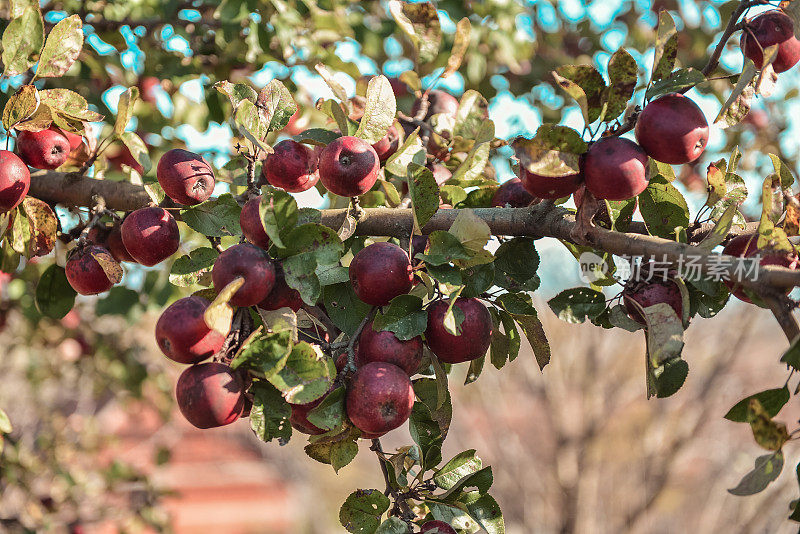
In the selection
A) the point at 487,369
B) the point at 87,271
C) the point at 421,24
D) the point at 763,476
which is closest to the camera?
the point at 763,476

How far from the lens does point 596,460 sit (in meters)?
5.07

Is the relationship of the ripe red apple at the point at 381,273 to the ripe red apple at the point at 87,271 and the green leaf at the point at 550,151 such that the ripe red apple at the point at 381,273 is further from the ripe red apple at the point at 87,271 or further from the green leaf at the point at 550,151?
the ripe red apple at the point at 87,271

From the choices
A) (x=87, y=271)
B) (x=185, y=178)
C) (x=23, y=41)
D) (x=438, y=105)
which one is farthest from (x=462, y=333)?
(x=23, y=41)

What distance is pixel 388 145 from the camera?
1290mm

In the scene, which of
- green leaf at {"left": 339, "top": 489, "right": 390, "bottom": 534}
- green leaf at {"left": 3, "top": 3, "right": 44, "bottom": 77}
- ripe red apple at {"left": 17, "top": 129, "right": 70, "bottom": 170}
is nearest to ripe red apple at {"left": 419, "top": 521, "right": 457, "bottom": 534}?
green leaf at {"left": 339, "top": 489, "right": 390, "bottom": 534}

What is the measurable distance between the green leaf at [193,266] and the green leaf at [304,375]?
0.29m

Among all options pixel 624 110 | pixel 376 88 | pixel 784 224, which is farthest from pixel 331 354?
pixel 784 224

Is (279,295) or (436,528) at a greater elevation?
(279,295)

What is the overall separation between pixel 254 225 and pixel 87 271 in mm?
416

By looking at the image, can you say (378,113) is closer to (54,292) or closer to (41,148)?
(41,148)

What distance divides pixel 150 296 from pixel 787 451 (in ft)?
14.5

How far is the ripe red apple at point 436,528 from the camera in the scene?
95cm

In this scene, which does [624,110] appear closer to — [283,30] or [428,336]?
[428,336]

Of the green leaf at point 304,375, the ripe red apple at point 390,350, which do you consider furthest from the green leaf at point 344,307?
the green leaf at point 304,375
